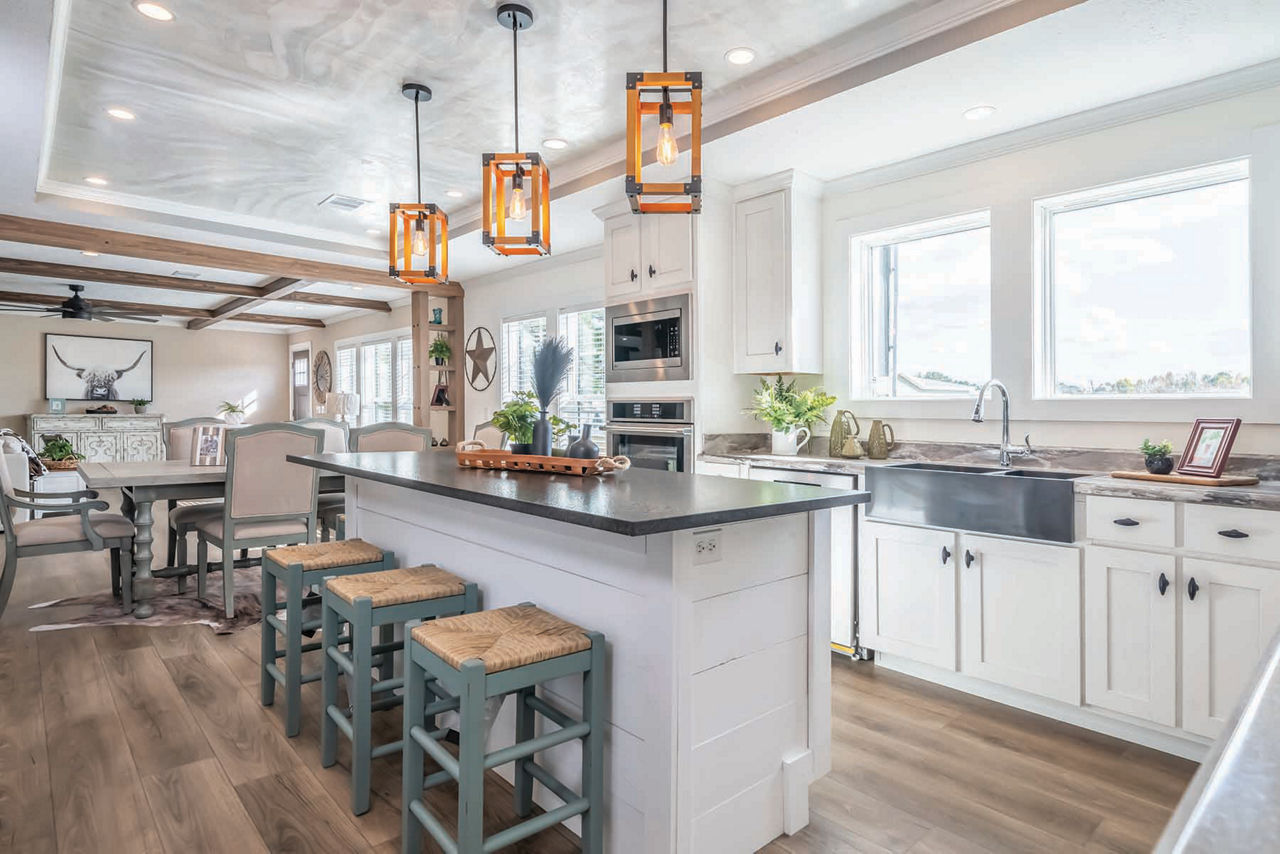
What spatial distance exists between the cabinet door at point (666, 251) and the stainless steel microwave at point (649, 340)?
0.34ft

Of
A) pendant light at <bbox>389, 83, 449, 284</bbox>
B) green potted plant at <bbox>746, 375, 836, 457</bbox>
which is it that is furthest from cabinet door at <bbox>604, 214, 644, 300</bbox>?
pendant light at <bbox>389, 83, 449, 284</bbox>

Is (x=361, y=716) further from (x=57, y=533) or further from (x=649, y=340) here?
(x=57, y=533)

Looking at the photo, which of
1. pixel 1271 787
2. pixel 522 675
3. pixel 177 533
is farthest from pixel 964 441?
pixel 177 533

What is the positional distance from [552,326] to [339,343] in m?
5.47

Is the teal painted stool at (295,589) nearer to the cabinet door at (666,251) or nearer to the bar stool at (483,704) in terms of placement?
the bar stool at (483,704)

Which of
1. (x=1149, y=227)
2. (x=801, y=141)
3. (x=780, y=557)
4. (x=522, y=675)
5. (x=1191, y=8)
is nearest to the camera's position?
(x=522, y=675)

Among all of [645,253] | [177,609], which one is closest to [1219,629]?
[645,253]

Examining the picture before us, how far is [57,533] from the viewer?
12.2ft

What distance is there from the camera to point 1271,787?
319mm

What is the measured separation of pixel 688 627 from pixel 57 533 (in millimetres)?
3818

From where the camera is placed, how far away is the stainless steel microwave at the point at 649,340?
13.0ft

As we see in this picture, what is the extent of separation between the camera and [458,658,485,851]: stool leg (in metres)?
1.49

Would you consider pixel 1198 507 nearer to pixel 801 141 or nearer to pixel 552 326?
pixel 801 141

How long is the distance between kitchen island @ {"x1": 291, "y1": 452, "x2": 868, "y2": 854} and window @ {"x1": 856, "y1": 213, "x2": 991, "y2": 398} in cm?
194
